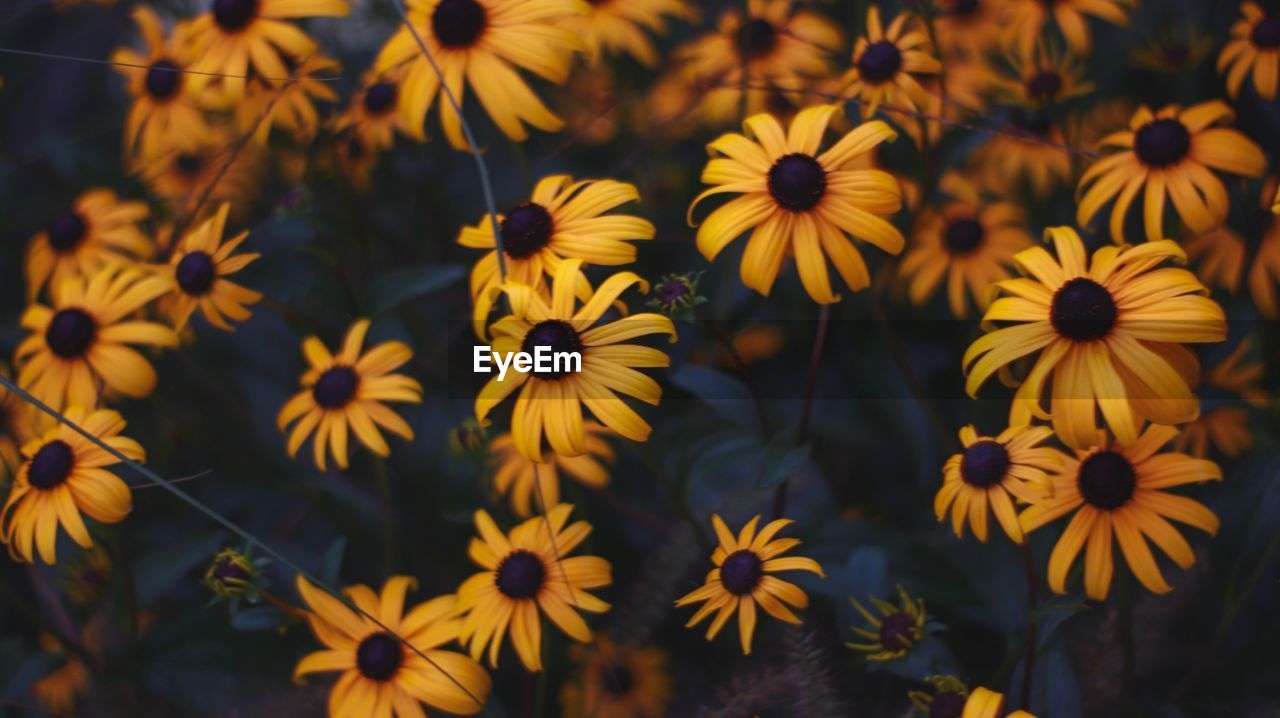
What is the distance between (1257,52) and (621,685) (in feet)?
3.88

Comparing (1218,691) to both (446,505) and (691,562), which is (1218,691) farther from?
(446,505)

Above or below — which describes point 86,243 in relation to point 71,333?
above

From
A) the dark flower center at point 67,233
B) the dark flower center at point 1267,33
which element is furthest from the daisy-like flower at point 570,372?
the dark flower center at point 67,233

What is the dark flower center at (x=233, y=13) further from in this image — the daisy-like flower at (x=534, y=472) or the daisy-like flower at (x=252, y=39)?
the daisy-like flower at (x=534, y=472)

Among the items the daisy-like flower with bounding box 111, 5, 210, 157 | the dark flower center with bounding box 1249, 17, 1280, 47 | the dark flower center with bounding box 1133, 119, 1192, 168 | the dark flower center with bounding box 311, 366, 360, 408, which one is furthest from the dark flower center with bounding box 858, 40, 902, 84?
the daisy-like flower with bounding box 111, 5, 210, 157

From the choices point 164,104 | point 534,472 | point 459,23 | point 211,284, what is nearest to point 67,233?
point 164,104

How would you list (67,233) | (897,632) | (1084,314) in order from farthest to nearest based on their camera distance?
(67,233) → (897,632) → (1084,314)

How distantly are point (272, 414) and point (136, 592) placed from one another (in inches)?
15.5

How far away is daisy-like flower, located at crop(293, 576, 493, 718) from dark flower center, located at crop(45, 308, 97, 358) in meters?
0.47

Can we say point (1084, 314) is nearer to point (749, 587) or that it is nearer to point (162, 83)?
point (749, 587)

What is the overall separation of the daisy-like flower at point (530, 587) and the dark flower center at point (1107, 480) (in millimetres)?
519

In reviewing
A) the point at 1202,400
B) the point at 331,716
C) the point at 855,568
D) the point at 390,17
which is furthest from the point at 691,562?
the point at 390,17

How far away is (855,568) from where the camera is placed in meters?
1.22

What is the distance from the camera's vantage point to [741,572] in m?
1.01
